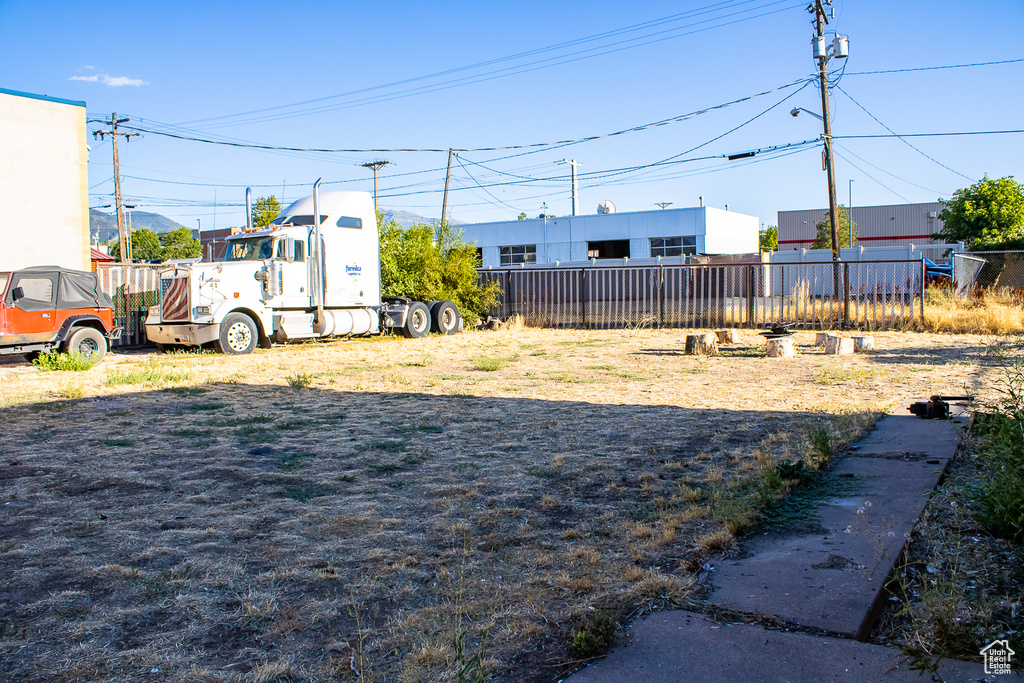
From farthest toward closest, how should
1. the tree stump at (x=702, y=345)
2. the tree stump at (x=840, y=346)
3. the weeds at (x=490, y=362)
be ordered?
the tree stump at (x=702, y=345) → the tree stump at (x=840, y=346) → the weeds at (x=490, y=362)

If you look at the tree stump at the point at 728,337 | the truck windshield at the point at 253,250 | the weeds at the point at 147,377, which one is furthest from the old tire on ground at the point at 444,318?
the weeds at the point at 147,377

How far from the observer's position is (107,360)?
15.4 metres

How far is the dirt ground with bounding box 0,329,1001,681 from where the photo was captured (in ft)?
11.0

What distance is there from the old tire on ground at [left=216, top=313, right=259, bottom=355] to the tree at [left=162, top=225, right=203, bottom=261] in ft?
242

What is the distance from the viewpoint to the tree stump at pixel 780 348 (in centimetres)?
1454

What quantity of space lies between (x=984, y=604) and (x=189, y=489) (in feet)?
17.2

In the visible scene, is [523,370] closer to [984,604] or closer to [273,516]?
[273,516]

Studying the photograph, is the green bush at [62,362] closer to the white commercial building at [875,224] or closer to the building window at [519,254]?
the building window at [519,254]

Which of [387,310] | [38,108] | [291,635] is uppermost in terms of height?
[38,108]

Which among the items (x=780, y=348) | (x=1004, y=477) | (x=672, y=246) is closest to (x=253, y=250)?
(x=780, y=348)

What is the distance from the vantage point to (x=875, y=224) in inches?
2837

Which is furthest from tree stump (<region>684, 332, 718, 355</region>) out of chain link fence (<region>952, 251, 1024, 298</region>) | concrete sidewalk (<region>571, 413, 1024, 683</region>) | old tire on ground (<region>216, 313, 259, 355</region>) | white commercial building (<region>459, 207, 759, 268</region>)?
white commercial building (<region>459, 207, 759, 268</region>)

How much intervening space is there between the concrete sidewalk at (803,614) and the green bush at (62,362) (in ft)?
41.3

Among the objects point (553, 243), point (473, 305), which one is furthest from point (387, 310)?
point (553, 243)
